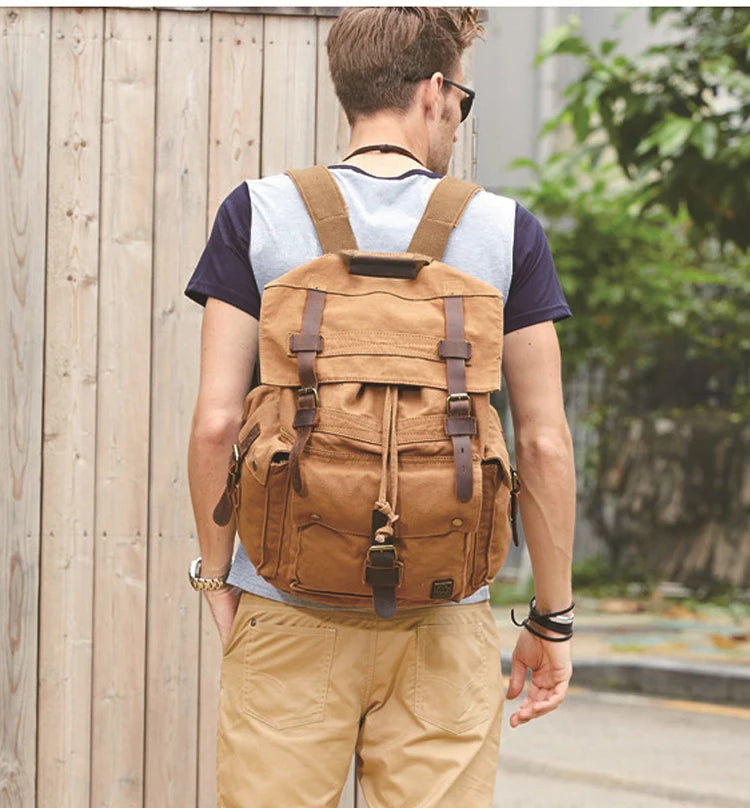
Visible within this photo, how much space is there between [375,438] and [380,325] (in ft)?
0.58

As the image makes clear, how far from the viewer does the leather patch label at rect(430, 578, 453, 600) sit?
203 cm

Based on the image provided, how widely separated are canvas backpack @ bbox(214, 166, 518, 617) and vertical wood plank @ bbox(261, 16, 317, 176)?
61.4 inches

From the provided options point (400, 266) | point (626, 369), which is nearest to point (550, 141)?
point (626, 369)

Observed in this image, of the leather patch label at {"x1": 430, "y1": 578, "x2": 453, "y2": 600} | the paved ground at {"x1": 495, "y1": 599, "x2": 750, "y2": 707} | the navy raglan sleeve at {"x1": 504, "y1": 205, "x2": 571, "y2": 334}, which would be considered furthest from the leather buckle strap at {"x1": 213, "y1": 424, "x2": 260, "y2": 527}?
the paved ground at {"x1": 495, "y1": 599, "x2": 750, "y2": 707}

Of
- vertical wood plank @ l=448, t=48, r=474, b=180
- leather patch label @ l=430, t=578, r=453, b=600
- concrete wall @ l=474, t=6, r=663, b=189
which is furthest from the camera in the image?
concrete wall @ l=474, t=6, r=663, b=189

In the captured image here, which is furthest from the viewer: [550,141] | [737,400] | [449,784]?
[550,141]

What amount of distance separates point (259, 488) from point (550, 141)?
50.8 feet

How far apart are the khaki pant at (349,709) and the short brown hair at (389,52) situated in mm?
854

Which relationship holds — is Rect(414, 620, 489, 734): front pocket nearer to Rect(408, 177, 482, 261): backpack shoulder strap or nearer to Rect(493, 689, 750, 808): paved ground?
Rect(408, 177, 482, 261): backpack shoulder strap

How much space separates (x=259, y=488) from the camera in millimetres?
2014

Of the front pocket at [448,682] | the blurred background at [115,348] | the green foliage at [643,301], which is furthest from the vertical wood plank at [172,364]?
the green foliage at [643,301]

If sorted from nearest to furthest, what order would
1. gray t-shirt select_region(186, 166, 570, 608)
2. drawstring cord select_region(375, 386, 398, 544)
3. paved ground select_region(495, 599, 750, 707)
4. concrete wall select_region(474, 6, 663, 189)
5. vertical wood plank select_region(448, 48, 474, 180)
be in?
drawstring cord select_region(375, 386, 398, 544)
gray t-shirt select_region(186, 166, 570, 608)
vertical wood plank select_region(448, 48, 474, 180)
paved ground select_region(495, 599, 750, 707)
concrete wall select_region(474, 6, 663, 189)

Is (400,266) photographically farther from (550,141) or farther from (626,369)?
(550,141)

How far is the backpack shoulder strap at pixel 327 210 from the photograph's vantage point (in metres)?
2.11
